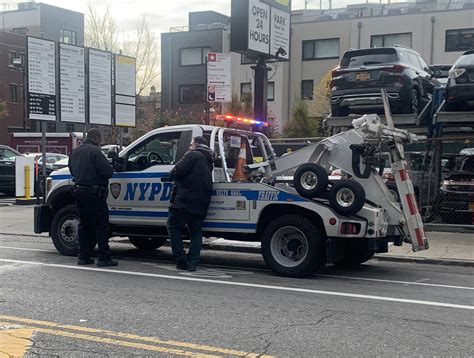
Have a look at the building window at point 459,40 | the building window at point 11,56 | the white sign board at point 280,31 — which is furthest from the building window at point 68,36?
the white sign board at point 280,31

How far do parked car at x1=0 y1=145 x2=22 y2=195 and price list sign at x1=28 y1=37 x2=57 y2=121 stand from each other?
7.43 m

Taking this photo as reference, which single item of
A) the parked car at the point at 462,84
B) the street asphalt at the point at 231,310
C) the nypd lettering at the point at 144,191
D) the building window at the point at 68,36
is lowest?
the street asphalt at the point at 231,310

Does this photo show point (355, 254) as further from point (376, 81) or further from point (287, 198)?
point (376, 81)

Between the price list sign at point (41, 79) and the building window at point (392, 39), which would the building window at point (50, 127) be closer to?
the building window at point (392, 39)

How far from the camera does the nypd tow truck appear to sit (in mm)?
7793

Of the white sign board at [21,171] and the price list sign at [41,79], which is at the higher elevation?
the price list sign at [41,79]

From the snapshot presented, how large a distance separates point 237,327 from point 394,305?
1.99m

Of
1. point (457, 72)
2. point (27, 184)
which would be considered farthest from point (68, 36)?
point (457, 72)

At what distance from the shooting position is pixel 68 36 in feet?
190

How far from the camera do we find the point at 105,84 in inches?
632

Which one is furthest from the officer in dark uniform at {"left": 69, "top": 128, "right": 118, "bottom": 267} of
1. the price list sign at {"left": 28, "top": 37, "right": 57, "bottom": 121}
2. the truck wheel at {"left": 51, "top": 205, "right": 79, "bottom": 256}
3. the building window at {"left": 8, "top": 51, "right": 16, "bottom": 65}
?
the building window at {"left": 8, "top": 51, "right": 16, "bottom": 65}

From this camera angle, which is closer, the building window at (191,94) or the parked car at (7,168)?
the parked car at (7,168)

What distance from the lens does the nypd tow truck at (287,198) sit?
7.79 metres

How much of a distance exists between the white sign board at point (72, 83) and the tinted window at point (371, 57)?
7032 mm
